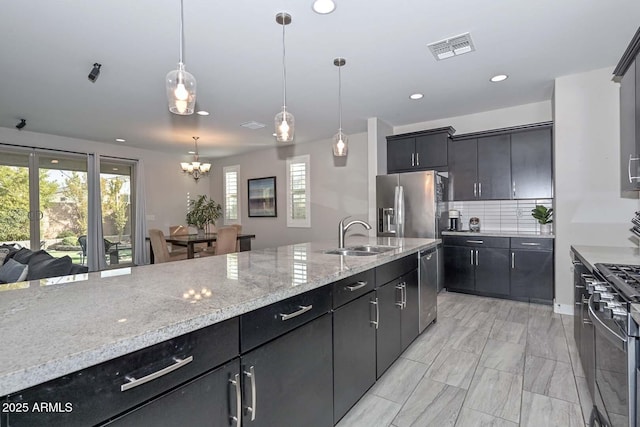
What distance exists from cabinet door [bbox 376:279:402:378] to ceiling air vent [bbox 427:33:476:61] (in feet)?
6.95

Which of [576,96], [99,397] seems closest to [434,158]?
[576,96]

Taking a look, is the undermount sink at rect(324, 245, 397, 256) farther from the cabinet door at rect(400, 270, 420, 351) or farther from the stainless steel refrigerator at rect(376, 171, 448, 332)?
the stainless steel refrigerator at rect(376, 171, 448, 332)

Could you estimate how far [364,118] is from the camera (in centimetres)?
500

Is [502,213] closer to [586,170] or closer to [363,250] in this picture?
[586,170]

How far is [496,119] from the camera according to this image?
466 cm

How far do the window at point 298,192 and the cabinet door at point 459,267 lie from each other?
3036 mm

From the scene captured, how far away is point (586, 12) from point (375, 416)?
3254 mm

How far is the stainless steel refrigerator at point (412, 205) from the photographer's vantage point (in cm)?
440

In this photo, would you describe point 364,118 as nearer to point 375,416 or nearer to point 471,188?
point 471,188

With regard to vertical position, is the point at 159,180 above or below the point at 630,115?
above

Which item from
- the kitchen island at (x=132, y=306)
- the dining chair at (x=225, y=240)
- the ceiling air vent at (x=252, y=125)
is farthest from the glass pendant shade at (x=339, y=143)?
the dining chair at (x=225, y=240)

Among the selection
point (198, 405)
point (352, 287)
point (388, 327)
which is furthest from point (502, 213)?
point (198, 405)

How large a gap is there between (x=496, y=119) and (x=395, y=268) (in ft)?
11.8

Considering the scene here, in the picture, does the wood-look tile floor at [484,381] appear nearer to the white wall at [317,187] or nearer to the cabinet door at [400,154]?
the cabinet door at [400,154]
